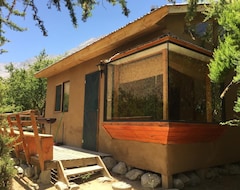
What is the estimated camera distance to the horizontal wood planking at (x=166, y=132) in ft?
15.3

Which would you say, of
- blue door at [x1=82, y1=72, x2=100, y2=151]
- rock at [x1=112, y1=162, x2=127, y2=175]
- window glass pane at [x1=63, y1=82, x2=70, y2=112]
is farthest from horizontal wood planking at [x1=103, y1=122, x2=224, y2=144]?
window glass pane at [x1=63, y1=82, x2=70, y2=112]

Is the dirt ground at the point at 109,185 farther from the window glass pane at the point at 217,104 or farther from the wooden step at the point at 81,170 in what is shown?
the window glass pane at the point at 217,104

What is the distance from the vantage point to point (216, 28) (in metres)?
6.41

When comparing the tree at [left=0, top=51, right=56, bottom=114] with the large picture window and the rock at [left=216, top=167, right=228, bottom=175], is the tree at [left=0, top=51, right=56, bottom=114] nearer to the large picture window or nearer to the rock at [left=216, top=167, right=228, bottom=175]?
the large picture window

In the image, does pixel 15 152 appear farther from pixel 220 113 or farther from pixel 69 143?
pixel 220 113

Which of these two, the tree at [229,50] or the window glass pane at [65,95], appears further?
the window glass pane at [65,95]

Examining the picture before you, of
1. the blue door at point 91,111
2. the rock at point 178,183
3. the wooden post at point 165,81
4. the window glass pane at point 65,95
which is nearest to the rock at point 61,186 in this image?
the rock at point 178,183

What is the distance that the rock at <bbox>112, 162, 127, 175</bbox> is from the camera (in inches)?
227

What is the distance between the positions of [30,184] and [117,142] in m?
2.40

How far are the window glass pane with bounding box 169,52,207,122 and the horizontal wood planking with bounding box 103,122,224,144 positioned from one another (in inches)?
7.5

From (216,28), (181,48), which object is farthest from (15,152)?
(216,28)

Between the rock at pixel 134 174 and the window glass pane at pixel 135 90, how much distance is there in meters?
1.24

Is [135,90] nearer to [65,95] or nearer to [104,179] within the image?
[104,179]

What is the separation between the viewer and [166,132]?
4.61m
